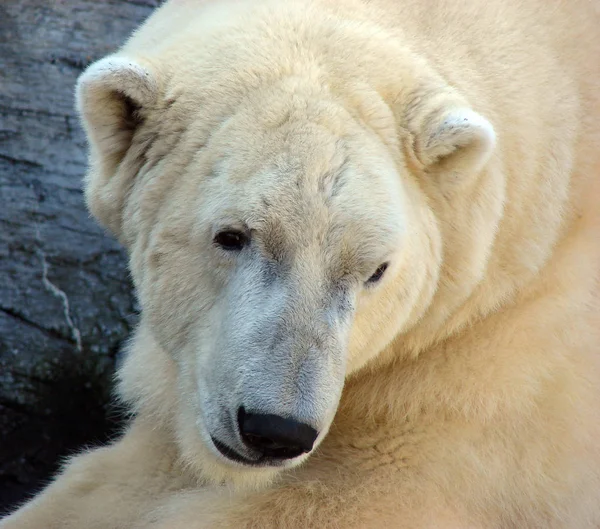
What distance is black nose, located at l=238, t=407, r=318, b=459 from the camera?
2547mm

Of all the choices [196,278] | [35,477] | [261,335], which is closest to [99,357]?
[35,477]

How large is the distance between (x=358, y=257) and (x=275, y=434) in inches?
23.6

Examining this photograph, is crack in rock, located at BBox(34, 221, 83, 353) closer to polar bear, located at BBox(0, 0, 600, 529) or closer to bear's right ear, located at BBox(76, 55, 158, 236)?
polar bear, located at BBox(0, 0, 600, 529)

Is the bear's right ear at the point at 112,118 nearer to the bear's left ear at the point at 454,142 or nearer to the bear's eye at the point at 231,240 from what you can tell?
the bear's eye at the point at 231,240

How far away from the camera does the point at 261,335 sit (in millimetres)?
2684

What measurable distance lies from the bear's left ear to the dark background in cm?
228

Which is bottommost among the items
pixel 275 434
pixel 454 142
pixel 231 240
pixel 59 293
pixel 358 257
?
pixel 59 293

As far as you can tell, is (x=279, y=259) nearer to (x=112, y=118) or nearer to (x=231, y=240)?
(x=231, y=240)

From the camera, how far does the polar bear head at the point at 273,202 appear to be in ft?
8.82

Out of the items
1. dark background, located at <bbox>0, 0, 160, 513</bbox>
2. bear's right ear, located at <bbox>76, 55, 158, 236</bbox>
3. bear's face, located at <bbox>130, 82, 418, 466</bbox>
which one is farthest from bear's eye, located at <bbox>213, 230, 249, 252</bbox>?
dark background, located at <bbox>0, 0, 160, 513</bbox>

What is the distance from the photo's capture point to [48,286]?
477 centimetres

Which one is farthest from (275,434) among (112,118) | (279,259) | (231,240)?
(112,118)

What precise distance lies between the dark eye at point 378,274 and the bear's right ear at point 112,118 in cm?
94

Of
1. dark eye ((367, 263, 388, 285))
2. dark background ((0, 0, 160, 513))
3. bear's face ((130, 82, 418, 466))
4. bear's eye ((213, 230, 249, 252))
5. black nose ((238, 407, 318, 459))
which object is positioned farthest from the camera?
dark background ((0, 0, 160, 513))
